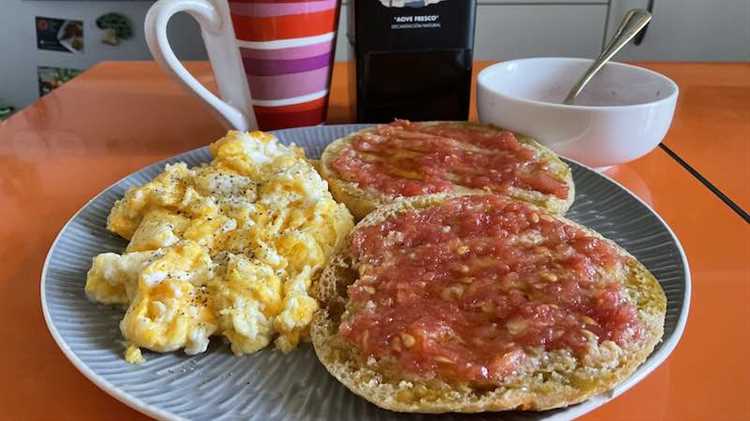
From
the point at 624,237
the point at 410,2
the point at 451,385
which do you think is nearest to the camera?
the point at 451,385

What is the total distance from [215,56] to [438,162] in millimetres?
693

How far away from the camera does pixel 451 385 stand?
34.0 inches

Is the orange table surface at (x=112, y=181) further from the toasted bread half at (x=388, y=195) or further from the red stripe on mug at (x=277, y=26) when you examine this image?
the red stripe on mug at (x=277, y=26)

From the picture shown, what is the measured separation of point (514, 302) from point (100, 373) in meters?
0.61

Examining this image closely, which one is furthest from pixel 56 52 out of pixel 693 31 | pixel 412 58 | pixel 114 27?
pixel 693 31

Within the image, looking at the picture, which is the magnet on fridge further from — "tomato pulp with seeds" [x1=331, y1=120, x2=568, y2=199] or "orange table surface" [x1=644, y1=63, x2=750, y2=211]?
"orange table surface" [x1=644, y1=63, x2=750, y2=211]

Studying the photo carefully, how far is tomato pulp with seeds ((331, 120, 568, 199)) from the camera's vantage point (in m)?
1.35

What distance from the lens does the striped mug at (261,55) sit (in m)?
1.57

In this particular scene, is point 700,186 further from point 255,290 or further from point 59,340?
point 59,340

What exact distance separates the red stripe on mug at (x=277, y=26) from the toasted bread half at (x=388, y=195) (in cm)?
34

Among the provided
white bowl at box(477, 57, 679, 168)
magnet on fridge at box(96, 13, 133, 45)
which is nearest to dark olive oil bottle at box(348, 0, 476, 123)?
white bowl at box(477, 57, 679, 168)

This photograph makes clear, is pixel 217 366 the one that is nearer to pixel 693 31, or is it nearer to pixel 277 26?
pixel 277 26

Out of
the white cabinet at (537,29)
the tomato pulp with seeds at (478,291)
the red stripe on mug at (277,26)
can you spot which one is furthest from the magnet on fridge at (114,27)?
the tomato pulp with seeds at (478,291)

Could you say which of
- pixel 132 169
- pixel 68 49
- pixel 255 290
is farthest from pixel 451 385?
pixel 68 49
